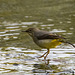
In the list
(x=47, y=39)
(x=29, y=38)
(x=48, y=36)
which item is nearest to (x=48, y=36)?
(x=48, y=36)

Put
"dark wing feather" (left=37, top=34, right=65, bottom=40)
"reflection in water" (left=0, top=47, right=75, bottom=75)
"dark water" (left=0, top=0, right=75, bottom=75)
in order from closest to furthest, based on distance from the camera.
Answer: "reflection in water" (left=0, top=47, right=75, bottom=75) → "dark water" (left=0, top=0, right=75, bottom=75) → "dark wing feather" (left=37, top=34, right=65, bottom=40)

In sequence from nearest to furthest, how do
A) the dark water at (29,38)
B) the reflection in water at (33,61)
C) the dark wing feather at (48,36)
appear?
the reflection in water at (33,61)
the dark water at (29,38)
the dark wing feather at (48,36)

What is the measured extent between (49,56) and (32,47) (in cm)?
112

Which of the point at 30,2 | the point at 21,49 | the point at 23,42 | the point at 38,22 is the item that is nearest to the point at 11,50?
the point at 21,49

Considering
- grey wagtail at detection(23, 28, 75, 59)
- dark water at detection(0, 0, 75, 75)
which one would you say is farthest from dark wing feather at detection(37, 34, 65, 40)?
dark water at detection(0, 0, 75, 75)

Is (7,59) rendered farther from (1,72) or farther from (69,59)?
(69,59)

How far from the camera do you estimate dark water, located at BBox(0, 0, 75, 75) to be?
7.79 meters

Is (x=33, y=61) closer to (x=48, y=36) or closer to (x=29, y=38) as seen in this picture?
(x=48, y=36)

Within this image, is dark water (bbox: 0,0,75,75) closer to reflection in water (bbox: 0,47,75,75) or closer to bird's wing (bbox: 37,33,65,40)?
reflection in water (bbox: 0,47,75,75)

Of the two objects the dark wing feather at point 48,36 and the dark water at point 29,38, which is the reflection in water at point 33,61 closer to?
the dark water at point 29,38

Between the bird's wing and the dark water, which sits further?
the bird's wing

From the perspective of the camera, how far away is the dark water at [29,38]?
25.5 ft

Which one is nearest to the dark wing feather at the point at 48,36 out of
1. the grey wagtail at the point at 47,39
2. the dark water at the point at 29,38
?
the grey wagtail at the point at 47,39

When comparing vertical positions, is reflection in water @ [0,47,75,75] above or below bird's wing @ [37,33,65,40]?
below
